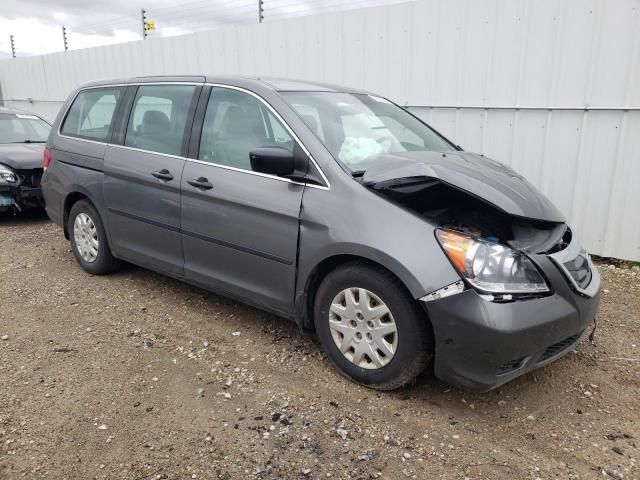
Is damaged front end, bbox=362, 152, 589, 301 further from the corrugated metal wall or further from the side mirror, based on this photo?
the corrugated metal wall

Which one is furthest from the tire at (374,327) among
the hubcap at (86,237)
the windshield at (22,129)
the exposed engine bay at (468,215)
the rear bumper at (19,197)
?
the windshield at (22,129)

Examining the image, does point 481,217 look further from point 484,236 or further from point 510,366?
point 510,366

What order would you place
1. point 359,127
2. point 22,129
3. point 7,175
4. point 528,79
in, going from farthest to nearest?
1. point 22,129
2. point 7,175
3. point 528,79
4. point 359,127

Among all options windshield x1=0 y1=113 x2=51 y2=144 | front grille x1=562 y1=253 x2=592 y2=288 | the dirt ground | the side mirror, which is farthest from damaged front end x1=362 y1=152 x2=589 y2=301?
windshield x1=0 y1=113 x2=51 y2=144

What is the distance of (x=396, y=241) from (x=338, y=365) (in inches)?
34.5

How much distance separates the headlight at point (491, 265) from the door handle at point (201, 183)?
64.0 inches

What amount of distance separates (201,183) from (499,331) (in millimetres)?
2132

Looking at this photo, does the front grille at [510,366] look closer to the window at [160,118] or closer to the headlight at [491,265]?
the headlight at [491,265]

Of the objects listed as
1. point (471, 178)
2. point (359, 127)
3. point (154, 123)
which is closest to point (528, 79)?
point (359, 127)

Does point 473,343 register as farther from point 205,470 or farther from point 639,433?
point 205,470

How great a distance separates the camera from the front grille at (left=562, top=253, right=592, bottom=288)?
2732mm

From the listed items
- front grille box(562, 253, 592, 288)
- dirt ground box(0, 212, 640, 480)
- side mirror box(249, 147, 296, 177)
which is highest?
side mirror box(249, 147, 296, 177)

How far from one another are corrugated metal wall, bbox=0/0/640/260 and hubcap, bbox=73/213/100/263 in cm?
372

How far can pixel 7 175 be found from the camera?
21.2 ft
